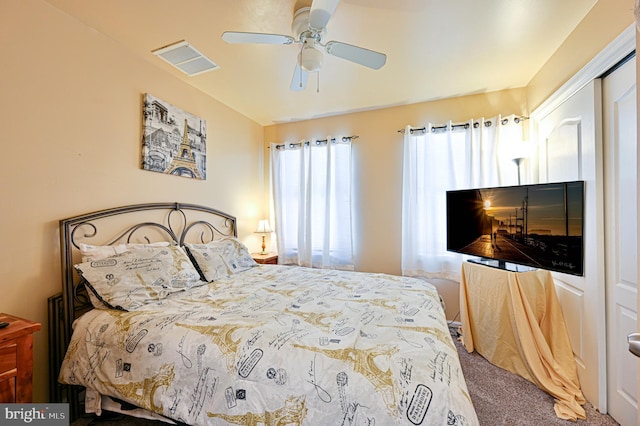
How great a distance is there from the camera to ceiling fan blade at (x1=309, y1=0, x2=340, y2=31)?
1.45 m

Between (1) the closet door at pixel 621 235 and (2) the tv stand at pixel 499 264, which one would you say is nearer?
(1) the closet door at pixel 621 235

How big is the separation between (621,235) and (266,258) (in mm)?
3303

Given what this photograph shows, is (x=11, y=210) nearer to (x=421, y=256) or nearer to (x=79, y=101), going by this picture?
(x=79, y=101)

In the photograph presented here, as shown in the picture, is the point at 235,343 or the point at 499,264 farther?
the point at 499,264

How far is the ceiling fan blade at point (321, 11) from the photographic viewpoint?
145 centimetres

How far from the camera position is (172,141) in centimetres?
271

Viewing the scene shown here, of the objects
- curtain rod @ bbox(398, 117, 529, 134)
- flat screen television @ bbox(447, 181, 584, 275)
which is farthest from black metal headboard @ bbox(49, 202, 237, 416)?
flat screen television @ bbox(447, 181, 584, 275)

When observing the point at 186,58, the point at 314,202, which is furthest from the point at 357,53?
the point at 314,202

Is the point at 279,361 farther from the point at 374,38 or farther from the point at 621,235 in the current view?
the point at 374,38

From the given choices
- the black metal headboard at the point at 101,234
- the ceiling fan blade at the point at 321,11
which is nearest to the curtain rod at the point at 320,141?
the black metal headboard at the point at 101,234

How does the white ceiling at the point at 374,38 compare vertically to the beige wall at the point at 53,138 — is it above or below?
above

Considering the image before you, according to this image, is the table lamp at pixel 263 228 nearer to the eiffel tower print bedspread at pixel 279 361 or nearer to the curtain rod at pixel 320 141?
the curtain rod at pixel 320 141

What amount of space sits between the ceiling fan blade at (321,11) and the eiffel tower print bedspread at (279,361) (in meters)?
1.75

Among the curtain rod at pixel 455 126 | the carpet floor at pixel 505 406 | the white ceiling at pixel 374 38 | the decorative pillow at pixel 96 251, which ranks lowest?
the carpet floor at pixel 505 406
